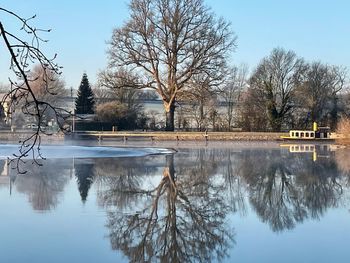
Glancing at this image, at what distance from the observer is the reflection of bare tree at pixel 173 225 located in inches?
276

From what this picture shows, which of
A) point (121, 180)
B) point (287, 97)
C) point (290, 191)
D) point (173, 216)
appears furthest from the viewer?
point (287, 97)

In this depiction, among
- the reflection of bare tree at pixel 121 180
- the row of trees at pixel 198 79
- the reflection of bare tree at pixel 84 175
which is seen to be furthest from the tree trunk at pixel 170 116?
the reflection of bare tree at pixel 84 175

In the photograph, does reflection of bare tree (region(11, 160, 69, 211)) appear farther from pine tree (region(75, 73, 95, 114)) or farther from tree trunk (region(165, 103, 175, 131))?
pine tree (region(75, 73, 95, 114))

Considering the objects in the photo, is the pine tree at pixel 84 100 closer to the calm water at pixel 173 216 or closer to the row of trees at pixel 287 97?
the row of trees at pixel 287 97

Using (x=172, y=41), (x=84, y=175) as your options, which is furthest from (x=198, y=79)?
(x=84, y=175)

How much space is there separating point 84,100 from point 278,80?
75.1ft

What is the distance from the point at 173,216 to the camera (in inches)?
377

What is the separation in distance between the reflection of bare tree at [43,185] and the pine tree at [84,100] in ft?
144

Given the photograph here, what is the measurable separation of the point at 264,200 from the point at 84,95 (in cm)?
5342

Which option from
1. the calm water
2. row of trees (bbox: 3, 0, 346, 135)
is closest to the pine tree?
row of trees (bbox: 3, 0, 346, 135)

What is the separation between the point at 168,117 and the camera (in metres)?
49.4

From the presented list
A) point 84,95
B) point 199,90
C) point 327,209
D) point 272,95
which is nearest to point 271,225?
point 327,209

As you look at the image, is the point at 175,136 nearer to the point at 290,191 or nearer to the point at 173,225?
the point at 290,191

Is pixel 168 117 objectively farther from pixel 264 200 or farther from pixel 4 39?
pixel 4 39
